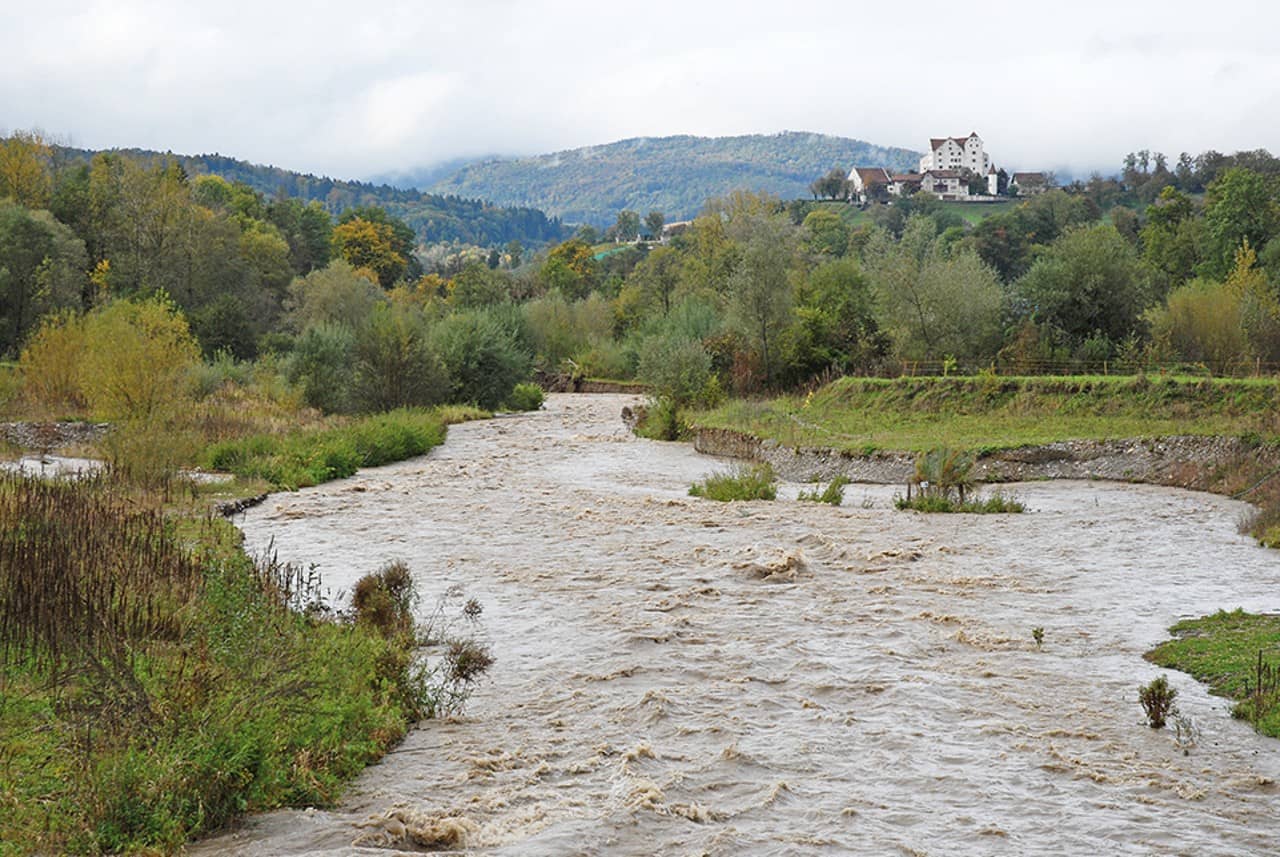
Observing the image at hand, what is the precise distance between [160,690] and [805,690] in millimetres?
6488

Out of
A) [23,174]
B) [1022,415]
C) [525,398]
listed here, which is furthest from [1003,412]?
[23,174]

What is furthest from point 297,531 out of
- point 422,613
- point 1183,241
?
point 1183,241

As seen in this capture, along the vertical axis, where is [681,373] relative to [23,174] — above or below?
below

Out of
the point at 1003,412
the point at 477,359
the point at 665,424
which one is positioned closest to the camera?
the point at 1003,412

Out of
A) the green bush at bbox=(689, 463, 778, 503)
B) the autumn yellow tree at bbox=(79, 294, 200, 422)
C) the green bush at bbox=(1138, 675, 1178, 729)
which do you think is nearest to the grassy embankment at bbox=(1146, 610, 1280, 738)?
the green bush at bbox=(1138, 675, 1178, 729)

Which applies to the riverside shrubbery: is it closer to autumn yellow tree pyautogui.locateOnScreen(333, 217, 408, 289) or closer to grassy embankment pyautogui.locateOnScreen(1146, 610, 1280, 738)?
grassy embankment pyautogui.locateOnScreen(1146, 610, 1280, 738)

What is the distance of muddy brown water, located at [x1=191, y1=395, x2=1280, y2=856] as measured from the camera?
8641 mm

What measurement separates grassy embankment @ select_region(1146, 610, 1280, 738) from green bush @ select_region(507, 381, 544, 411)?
159 feet

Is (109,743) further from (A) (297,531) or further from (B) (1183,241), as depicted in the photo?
(B) (1183,241)

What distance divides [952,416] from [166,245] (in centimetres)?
5275

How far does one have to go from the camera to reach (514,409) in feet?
205

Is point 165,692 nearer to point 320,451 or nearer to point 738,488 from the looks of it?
point 738,488

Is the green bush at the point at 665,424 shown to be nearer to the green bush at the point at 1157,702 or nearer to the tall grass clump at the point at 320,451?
the tall grass clump at the point at 320,451

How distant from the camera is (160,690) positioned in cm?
975
